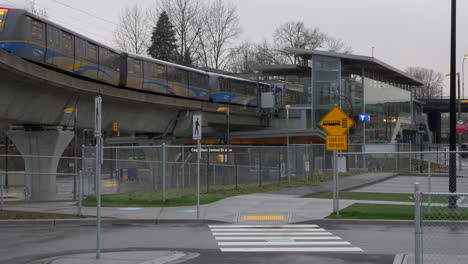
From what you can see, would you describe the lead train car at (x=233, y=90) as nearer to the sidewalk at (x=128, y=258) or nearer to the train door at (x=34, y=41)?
the train door at (x=34, y=41)

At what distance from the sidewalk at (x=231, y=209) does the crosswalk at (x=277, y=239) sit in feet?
4.40

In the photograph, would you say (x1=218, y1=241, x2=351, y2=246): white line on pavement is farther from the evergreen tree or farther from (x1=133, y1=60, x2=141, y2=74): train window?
the evergreen tree

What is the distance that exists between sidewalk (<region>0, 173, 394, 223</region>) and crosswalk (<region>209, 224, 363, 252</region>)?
134 cm

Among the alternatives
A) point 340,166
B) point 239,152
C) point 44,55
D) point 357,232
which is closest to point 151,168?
point 239,152

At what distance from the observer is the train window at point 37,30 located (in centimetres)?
2520

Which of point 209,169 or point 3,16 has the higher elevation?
point 3,16

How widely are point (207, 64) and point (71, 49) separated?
52322mm

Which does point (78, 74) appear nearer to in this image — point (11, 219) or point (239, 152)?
point (239, 152)

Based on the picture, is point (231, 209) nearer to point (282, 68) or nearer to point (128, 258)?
point (128, 258)

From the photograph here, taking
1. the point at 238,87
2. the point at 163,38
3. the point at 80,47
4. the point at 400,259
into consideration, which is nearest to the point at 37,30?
the point at 80,47

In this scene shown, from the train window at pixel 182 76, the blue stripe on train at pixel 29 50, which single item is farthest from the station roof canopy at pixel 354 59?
the blue stripe on train at pixel 29 50

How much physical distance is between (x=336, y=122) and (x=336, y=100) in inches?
1310

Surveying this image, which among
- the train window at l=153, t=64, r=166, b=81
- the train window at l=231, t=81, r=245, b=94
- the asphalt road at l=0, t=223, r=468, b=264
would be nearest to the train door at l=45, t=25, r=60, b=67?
the asphalt road at l=0, t=223, r=468, b=264

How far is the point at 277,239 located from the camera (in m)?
13.7
